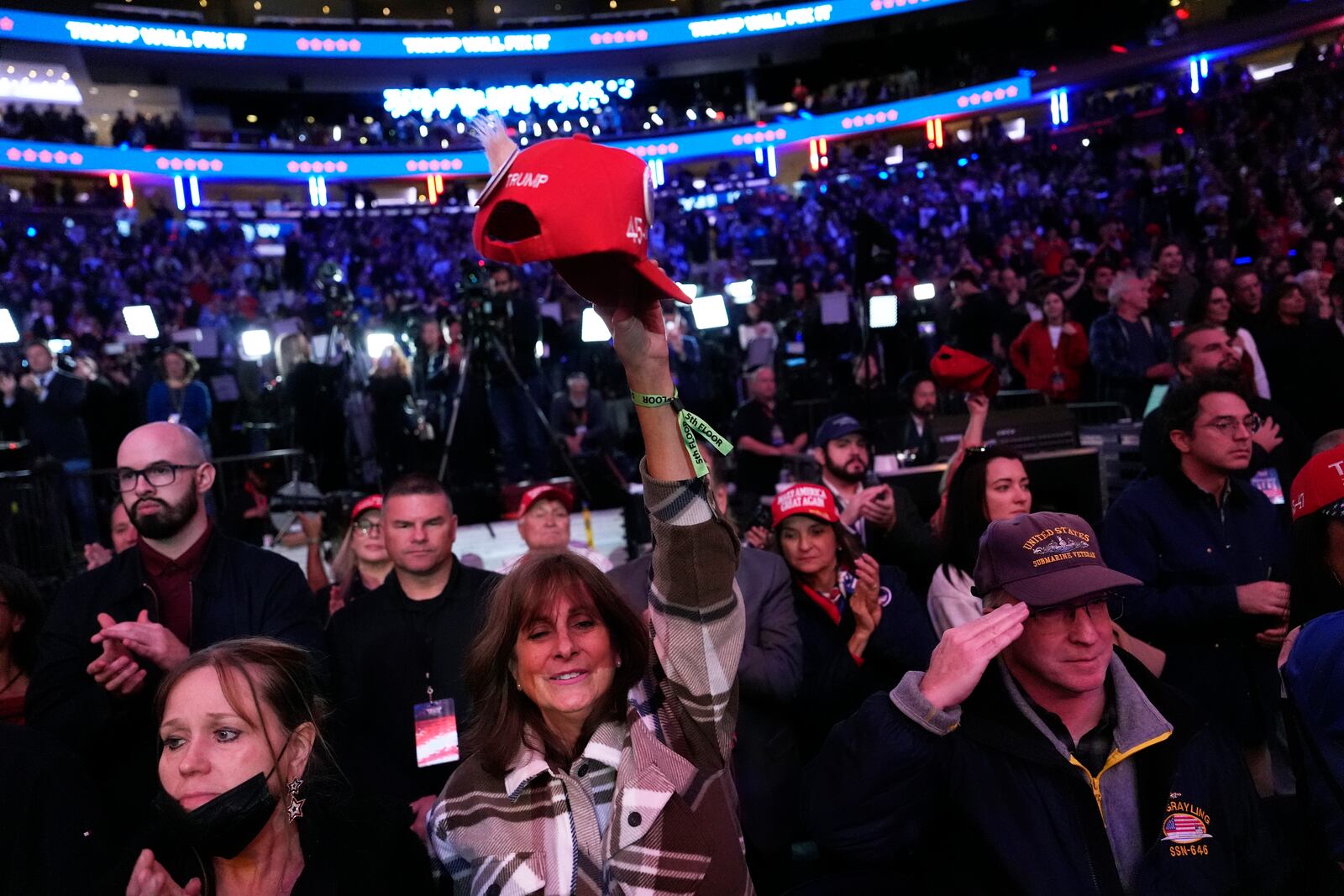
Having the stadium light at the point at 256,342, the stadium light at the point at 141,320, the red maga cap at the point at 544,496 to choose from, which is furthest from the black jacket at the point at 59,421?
the red maga cap at the point at 544,496

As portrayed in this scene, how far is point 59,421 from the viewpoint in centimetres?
820

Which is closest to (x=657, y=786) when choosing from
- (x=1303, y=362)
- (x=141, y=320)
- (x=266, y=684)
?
(x=266, y=684)

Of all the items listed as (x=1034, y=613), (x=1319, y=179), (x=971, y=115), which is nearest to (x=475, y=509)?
(x=1034, y=613)

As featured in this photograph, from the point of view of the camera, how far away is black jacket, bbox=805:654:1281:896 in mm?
1772

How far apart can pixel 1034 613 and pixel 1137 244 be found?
12.8 meters

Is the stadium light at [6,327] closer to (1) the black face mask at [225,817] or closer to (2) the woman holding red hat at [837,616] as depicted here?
(2) the woman holding red hat at [837,616]

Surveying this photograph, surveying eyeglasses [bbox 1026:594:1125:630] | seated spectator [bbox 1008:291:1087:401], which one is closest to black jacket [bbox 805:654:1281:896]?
eyeglasses [bbox 1026:594:1125:630]

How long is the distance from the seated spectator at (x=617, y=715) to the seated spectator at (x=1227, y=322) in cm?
405

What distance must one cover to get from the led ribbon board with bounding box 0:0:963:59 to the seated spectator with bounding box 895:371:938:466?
23.0 metres

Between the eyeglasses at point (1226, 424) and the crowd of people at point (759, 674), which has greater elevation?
the eyeglasses at point (1226, 424)

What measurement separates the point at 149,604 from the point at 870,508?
98.7 inches

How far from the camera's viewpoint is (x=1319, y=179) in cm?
1220

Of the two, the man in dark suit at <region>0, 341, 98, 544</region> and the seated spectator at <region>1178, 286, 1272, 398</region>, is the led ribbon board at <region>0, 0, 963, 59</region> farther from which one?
the seated spectator at <region>1178, 286, 1272, 398</region>

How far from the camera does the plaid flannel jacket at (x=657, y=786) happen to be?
1.60 metres
